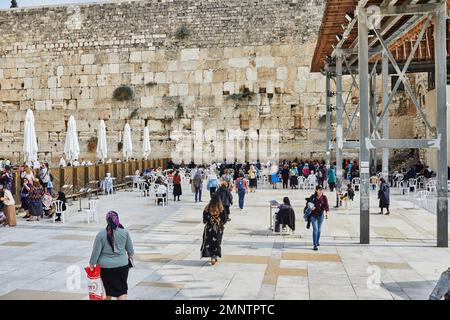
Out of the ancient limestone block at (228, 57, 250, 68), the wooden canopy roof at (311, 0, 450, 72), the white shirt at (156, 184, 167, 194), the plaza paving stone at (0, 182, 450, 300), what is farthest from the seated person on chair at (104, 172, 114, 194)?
the ancient limestone block at (228, 57, 250, 68)

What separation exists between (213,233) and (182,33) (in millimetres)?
21052

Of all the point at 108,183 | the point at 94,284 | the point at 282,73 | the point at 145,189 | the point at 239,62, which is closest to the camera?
the point at 94,284

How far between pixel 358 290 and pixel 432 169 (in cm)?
1624

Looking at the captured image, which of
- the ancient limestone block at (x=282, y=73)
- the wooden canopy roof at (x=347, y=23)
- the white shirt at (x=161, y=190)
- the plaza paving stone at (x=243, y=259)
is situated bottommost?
the plaza paving stone at (x=243, y=259)

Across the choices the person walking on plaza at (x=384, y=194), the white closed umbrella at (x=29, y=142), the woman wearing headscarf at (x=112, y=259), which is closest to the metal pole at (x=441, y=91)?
the person walking on plaza at (x=384, y=194)

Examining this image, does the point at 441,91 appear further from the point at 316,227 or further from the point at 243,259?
the point at 243,259

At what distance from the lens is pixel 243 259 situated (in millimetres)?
7270

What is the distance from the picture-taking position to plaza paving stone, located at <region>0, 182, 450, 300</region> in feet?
18.4

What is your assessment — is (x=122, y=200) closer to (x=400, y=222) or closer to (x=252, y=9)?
(x=400, y=222)

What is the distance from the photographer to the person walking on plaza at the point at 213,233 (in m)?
6.92

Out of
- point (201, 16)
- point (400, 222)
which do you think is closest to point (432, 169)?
point (400, 222)

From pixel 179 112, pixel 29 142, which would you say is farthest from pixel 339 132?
pixel 179 112

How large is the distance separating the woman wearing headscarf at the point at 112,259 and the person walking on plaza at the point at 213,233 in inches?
100

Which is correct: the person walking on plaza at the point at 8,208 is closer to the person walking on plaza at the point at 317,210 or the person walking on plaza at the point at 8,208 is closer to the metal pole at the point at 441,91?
the person walking on plaza at the point at 317,210
